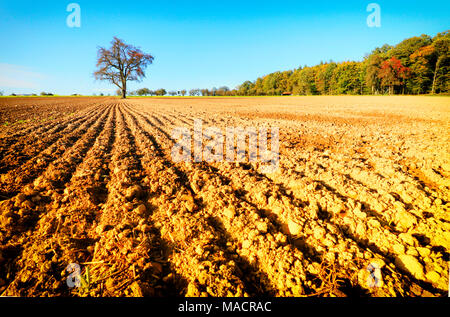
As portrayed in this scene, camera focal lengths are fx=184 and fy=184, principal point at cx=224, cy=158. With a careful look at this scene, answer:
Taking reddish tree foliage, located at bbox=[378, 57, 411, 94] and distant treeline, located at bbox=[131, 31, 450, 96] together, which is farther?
reddish tree foliage, located at bbox=[378, 57, 411, 94]

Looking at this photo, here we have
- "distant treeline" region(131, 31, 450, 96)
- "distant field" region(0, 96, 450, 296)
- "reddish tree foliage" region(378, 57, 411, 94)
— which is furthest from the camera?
"reddish tree foliage" region(378, 57, 411, 94)

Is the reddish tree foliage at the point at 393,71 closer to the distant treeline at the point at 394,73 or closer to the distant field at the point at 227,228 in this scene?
the distant treeline at the point at 394,73

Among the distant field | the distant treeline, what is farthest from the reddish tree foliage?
the distant field

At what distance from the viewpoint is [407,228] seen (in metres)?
2.14

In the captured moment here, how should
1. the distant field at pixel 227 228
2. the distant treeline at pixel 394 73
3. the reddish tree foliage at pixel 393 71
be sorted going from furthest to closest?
the reddish tree foliage at pixel 393 71 → the distant treeline at pixel 394 73 → the distant field at pixel 227 228

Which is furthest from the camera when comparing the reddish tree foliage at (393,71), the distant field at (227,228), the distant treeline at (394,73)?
the reddish tree foliage at (393,71)

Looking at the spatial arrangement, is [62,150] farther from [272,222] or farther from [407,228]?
[407,228]

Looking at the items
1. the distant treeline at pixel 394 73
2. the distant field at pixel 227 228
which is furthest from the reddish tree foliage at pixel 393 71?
the distant field at pixel 227 228

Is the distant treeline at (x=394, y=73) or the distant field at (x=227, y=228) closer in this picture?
the distant field at (x=227, y=228)

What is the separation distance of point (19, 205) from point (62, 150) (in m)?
2.95

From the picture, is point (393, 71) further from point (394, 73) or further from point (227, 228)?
point (227, 228)

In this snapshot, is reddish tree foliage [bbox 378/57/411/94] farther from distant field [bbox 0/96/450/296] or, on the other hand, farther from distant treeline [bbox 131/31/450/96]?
distant field [bbox 0/96/450/296]

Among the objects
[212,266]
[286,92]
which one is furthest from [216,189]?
[286,92]

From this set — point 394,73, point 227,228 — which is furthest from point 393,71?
point 227,228
